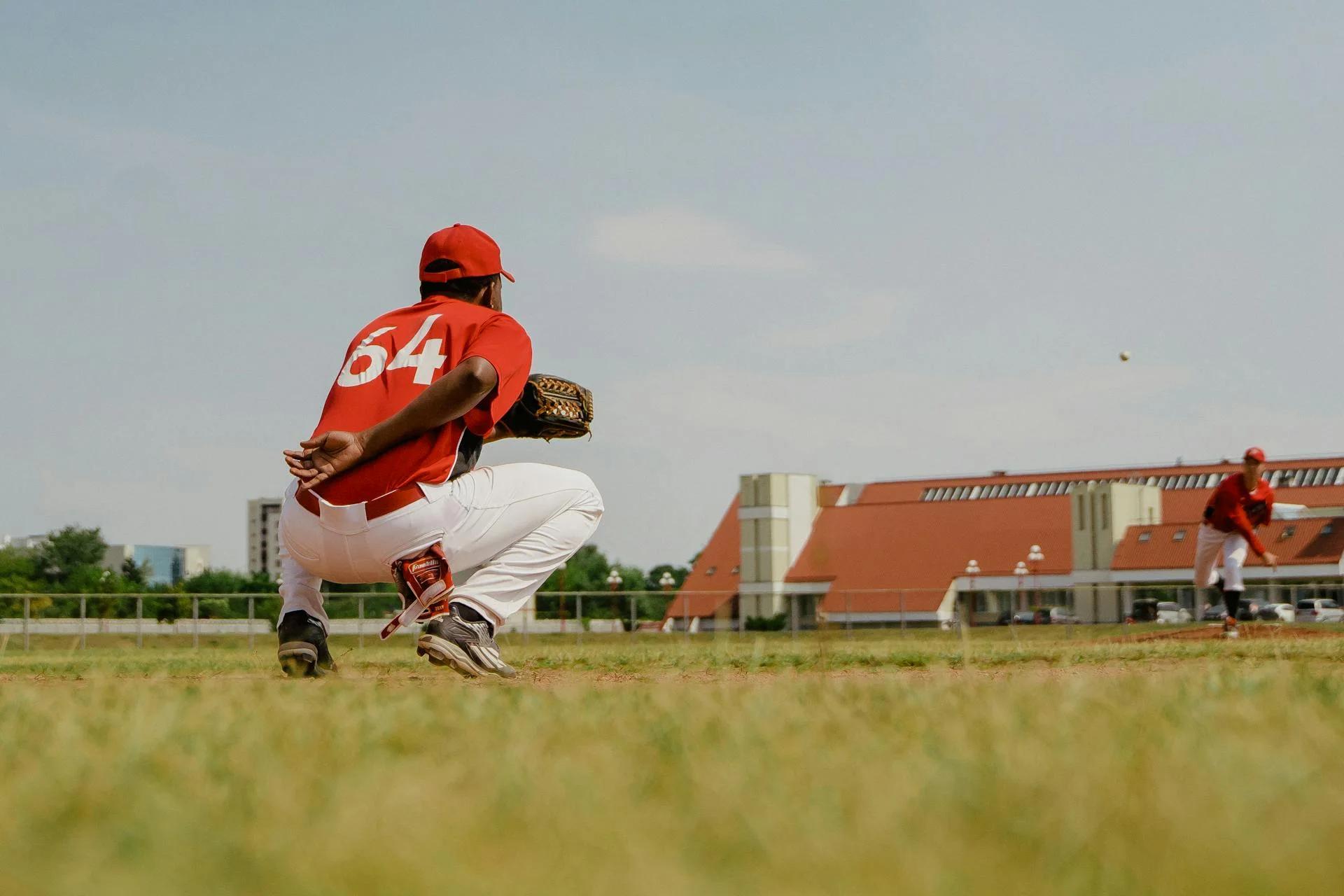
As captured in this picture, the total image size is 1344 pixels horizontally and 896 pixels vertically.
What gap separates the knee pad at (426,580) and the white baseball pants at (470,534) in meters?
0.03

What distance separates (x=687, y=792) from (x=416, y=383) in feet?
10.9

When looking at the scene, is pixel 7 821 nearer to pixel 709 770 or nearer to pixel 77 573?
pixel 709 770

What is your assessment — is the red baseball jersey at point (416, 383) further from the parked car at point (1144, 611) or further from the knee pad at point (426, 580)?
the parked car at point (1144, 611)

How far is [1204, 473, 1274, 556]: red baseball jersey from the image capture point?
15242 mm

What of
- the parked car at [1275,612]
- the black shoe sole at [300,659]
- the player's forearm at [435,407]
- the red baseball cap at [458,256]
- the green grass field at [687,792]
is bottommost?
the parked car at [1275,612]

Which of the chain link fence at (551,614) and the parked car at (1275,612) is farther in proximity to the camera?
the parked car at (1275,612)

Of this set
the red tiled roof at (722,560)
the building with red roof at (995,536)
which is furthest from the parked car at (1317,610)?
the red tiled roof at (722,560)

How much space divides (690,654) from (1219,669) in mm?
4468

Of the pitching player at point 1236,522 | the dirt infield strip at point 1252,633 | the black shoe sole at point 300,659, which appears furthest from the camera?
the dirt infield strip at point 1252,633

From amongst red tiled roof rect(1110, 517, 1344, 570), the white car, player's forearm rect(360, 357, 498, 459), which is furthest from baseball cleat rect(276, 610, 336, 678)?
red tiled roof rect(1110, 517, 1344, 570)

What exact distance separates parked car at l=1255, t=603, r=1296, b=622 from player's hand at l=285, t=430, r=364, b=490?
36.0 m

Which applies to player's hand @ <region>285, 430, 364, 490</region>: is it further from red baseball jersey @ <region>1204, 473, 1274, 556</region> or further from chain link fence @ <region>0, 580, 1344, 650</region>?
chain link fence @ <region>0, 580, 1344, 650</region>

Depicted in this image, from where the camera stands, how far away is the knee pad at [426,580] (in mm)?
5023

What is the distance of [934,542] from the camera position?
265 feet
